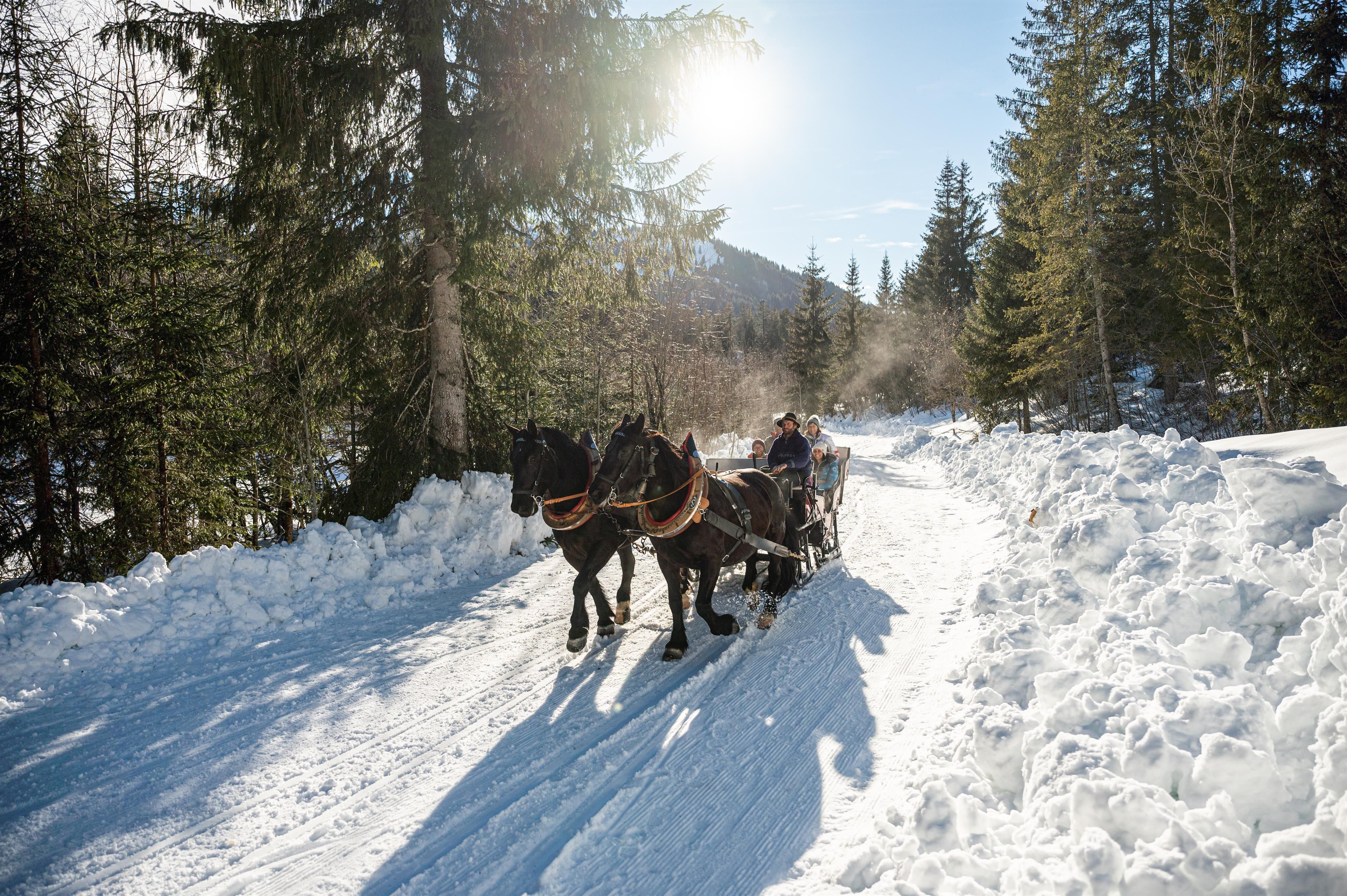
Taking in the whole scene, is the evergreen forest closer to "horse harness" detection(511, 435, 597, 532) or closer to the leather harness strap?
"horse harness" detection(511, 435, 597, 532)

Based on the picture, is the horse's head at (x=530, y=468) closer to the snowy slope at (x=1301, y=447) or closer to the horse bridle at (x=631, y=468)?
the horse bridle at (x=631, y=468)

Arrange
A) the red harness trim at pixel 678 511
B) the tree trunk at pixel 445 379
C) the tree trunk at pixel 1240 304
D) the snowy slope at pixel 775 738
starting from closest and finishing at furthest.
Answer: the snowy slope at pixel 775 738
the red harness trim at pixel 678 511
the tree trunk at pixel 445 379
the tree trunk at pixel 1240 304

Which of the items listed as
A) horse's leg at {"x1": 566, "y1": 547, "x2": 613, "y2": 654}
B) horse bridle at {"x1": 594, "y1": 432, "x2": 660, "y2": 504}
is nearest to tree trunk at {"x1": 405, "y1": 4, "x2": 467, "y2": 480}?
horse's leg at {"x1": 566, "y1": 547, "x2": 613, "y2": 654}

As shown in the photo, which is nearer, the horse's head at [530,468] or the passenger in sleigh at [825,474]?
the horse's head at [530,468]

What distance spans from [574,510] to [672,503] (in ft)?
3.44

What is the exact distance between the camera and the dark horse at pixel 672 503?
5.60m

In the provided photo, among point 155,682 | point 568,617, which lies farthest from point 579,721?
point 155,682

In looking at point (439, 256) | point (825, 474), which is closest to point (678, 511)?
point (825, 474)

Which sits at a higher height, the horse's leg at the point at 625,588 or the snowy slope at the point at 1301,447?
the snowy slope at the point at 1301,447

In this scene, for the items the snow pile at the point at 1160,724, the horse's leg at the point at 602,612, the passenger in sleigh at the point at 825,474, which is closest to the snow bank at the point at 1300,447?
the snow pile at the point at 1160,724

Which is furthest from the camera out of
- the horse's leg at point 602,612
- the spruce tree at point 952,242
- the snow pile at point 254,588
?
the spruce tree at point 952,242

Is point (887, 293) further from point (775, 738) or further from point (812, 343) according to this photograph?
point (775, 738)

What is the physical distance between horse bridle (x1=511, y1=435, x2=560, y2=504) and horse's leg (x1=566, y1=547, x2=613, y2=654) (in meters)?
0.78

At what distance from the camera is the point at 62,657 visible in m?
5.21
